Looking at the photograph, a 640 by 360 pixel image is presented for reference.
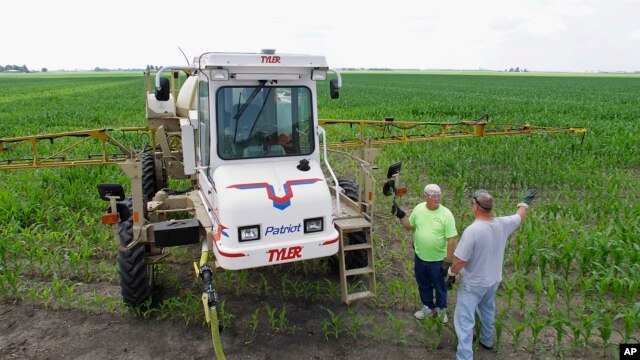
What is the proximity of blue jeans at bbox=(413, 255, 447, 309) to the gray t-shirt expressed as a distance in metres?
0.54

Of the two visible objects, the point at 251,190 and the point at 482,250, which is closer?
the point at 482,250

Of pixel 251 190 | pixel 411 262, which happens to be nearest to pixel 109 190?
pixel 251 190

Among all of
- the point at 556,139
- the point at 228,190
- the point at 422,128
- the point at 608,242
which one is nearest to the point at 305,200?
the point at 228,190

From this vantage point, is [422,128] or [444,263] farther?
[422,128]

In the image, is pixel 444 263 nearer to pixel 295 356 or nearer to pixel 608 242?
pixel 295 356

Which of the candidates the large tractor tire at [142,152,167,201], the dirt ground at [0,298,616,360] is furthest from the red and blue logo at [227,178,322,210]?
the large tractor tire at [142,152,167,201]

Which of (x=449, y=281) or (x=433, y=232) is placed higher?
(x=433, y=232)

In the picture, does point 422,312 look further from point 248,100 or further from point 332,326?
point 248,100

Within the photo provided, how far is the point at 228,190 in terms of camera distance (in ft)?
15.4

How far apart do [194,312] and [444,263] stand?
9.48ft

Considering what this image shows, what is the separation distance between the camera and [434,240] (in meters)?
4.91

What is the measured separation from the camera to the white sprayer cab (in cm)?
462

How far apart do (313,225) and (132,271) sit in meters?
2.20

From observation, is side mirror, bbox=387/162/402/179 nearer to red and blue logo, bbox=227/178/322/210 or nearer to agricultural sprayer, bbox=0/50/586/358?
agricultural sprayer, bbox=0/50/586/358
